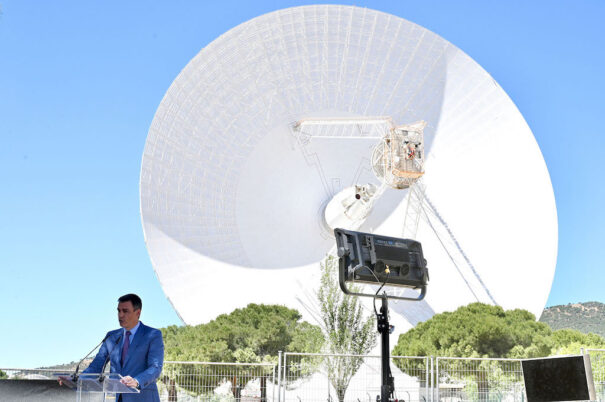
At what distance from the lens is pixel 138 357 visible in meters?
6.21

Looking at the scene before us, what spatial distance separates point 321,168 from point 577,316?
85.1 metres

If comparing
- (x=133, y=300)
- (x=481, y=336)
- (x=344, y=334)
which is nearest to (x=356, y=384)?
(x=344, y=334)

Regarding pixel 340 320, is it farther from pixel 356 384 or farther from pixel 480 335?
pixel 356 384

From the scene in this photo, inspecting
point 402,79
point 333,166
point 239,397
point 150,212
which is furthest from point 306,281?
point 239,397

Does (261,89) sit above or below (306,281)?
above

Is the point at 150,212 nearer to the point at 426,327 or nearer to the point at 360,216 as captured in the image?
the point at 360,216

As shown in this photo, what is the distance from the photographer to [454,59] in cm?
3002

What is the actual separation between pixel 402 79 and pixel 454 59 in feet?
8.84

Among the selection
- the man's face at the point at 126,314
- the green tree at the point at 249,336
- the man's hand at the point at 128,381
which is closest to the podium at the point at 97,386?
the man's hand at the point at 128,381

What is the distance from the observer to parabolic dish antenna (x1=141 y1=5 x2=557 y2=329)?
2820 cm

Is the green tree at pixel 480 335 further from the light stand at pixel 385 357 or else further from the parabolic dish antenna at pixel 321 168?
the light stand at pixel 385 357

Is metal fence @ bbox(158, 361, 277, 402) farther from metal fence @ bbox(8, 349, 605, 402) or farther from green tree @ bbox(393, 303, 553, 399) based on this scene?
green tree @ bbox(393, 303, 553, 399)

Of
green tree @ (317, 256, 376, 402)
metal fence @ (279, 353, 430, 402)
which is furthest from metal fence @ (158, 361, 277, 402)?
green tree @ (317, 256, 376, 402)

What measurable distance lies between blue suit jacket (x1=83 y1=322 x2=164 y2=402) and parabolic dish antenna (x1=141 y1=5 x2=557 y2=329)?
21421 mm
